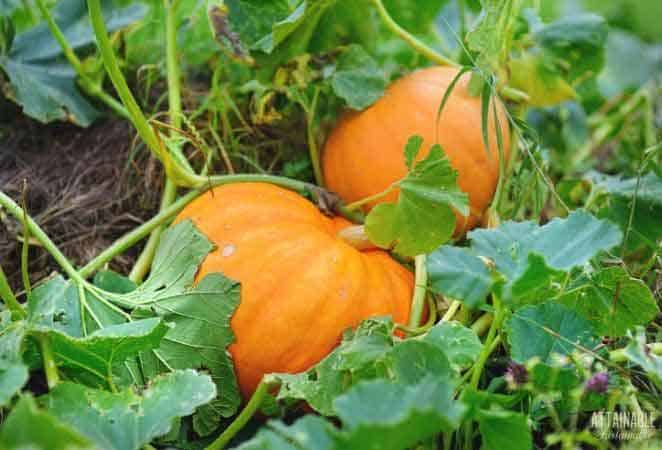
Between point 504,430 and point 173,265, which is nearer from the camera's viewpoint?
point 504,430

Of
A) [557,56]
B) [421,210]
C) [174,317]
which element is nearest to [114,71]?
[174,317]

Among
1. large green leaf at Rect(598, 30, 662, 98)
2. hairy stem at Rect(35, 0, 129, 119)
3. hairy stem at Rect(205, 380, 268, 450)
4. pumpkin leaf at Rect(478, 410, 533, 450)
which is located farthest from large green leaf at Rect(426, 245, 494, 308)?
large green leaf at Rect(598, 30, 662, 98)

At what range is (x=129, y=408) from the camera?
0.84 metres

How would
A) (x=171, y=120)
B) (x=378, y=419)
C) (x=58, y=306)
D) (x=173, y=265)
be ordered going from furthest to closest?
(x=171, y=120), (x=173, y=265), (x=58, y=306), (x=378, y=419)

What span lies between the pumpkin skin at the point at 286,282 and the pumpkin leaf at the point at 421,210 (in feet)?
0.22

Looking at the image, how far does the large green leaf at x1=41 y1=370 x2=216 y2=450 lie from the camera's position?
812 millimetres

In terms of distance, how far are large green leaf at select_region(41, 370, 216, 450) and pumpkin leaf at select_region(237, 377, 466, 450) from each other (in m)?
0.15

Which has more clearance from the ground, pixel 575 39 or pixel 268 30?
pixel 268 30

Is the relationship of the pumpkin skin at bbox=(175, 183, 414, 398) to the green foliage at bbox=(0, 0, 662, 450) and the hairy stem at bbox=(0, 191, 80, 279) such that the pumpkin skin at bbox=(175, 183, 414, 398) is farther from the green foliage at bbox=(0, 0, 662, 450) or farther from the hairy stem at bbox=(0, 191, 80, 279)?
the hairy stem at bbox=(0, 191, 80, 279)

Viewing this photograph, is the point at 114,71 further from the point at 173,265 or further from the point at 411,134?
the point at 411,134

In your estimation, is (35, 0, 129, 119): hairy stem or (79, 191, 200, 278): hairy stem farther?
(35, 0, 129, 119): hairy stem

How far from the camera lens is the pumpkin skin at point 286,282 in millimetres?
1110

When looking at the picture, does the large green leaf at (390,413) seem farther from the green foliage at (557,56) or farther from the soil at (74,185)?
the green foliage at (557,56)

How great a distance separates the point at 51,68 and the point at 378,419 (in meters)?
1.10
